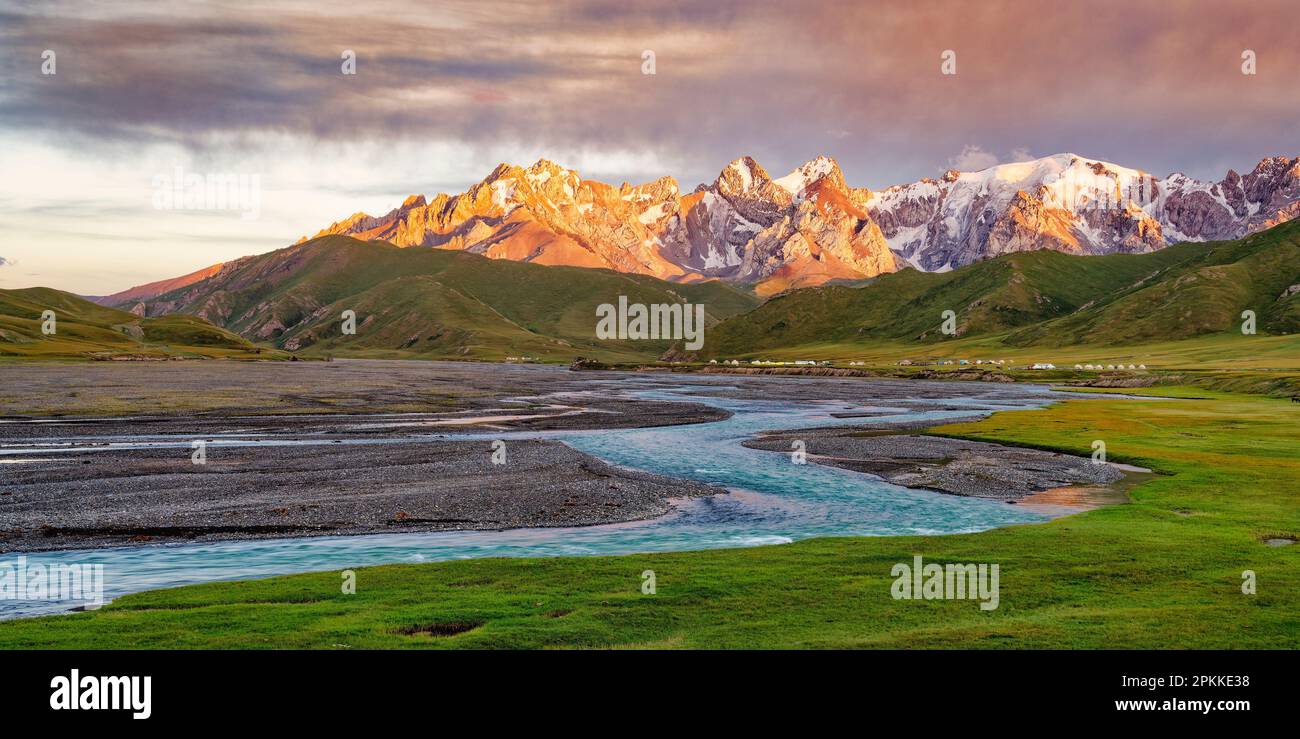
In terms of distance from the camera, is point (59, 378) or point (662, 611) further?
point (59, 378)

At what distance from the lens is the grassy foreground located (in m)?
18.7

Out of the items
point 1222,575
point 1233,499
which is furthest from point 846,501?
point 1222,575

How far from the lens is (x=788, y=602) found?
2231 cm

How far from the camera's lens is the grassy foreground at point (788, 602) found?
18.7 meters

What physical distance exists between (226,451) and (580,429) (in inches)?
1293

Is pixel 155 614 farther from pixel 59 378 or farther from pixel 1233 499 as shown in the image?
pixel 59 378

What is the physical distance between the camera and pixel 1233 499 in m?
38.6
